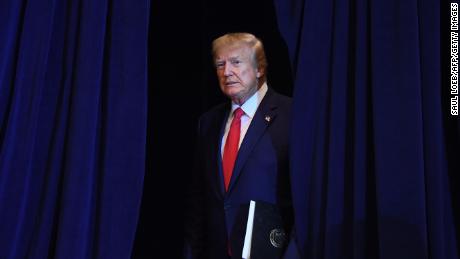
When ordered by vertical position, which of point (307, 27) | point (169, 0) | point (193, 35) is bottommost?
point (307, 27)

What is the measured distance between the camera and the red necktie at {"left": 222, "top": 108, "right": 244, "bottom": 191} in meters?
2.20

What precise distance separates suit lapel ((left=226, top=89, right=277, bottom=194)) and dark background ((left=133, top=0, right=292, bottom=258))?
20.2 inches

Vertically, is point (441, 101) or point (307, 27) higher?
point (307, 27)

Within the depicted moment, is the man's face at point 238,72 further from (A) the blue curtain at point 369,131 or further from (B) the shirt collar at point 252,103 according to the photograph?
(A) the blue curtain at point 369,131

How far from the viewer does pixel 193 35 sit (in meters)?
2.65

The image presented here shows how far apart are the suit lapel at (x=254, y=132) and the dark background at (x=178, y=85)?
514mm

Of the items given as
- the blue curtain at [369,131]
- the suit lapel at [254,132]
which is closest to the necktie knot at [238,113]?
the suit lapel at [254,132]

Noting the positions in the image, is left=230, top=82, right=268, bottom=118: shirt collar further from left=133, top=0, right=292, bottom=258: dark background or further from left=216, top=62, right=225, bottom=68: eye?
left=133, top=0, right=292, bottom=258: dark background

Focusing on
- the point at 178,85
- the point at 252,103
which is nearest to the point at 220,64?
the point at 252,103

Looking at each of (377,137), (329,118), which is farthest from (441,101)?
(329,118)

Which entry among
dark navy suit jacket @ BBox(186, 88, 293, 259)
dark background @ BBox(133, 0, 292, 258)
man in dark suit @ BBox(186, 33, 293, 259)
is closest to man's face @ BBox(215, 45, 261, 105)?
man in dark suit @ BBox(186, 33, 293, 259)

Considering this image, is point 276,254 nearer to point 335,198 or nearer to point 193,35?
point 335,198

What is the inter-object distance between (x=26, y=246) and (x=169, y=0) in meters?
1.44

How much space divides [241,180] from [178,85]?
0.75 m
